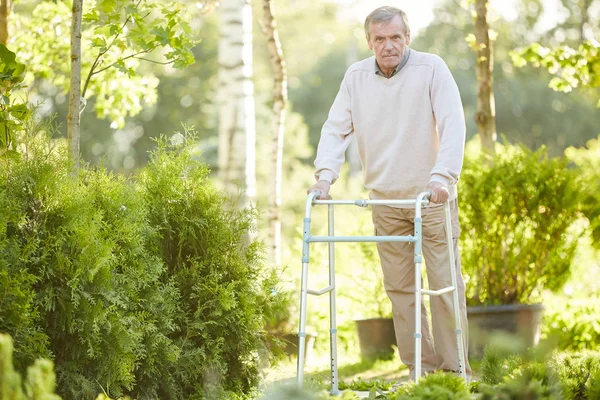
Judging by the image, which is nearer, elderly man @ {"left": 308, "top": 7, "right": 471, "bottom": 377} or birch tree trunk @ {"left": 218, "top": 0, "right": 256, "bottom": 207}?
elderly man @ {"left": 308, "top": 7, "right": 471, "bottom": 377}

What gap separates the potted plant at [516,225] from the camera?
6.56 metres

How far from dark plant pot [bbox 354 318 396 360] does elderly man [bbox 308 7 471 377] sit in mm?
2345

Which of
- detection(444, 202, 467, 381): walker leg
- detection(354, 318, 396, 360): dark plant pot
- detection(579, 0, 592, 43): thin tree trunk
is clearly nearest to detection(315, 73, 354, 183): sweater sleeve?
detection(444, 202, 467, 381): walker leg

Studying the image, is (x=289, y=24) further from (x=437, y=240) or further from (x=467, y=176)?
(x=437, y=240)

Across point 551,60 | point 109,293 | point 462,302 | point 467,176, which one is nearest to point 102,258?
point 109,293

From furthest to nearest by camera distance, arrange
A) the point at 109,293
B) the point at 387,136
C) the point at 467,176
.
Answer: the point at 467,176, the point at 387,136, the point at 109,293

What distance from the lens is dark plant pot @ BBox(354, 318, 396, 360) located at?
6.89 m

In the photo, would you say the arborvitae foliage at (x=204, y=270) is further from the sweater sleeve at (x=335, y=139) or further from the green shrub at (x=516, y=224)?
the green shrub at (x=516, y=224)

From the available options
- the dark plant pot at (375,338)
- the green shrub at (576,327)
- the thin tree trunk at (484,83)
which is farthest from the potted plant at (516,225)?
the dark plant pot at (375,338)

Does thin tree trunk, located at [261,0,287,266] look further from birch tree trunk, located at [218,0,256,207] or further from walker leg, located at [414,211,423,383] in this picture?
walker leg, located at [414,211,423,383]

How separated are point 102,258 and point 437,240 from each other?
1.85m

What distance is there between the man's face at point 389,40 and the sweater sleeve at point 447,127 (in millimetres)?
226

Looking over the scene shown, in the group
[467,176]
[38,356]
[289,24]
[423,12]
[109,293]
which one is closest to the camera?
[38,356]

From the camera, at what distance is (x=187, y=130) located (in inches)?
166
